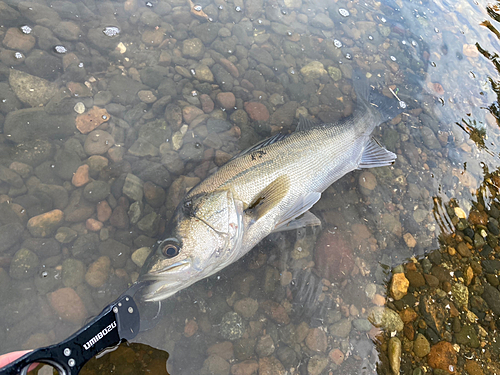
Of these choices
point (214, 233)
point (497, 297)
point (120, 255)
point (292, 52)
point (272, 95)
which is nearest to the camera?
point (214, 233)

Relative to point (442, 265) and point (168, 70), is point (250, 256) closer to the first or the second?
point (442, 265)

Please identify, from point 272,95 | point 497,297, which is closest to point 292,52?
point 272,95

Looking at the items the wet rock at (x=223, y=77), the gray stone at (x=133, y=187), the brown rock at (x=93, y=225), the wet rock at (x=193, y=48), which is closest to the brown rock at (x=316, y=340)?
the gray stone at (x=133, y=187)

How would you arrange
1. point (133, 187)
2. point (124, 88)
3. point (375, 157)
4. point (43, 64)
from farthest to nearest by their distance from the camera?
point (375, 157) < point (124, 88) < point (43, 64) < point (133, 187)

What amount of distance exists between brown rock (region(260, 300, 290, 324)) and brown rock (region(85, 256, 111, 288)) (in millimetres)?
1465

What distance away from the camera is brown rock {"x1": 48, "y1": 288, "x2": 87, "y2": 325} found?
7.43ft

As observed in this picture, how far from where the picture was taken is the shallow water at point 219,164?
2.43 metres

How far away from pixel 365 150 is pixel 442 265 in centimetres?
156

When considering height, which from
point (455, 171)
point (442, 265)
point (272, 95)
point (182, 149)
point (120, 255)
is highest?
point (455, 171)

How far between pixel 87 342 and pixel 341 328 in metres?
2.15

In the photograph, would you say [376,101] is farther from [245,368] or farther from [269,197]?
[245,368]

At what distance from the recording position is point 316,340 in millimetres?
2553

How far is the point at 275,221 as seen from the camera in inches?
104

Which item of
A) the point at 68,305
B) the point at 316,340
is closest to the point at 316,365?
the point at 316,340
